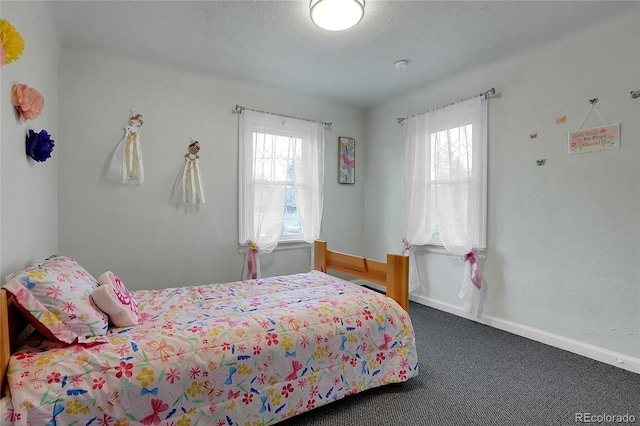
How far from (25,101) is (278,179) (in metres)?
2.16

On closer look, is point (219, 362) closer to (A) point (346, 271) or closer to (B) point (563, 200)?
(A) point (346, 271)

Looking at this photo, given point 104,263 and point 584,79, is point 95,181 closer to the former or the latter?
point 104,263

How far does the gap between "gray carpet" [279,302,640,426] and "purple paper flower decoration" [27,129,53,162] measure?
199 cm

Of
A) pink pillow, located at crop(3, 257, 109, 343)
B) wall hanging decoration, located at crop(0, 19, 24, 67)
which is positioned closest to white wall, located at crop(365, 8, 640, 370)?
pink pillow, located at crop(3, 257, 109, 343)

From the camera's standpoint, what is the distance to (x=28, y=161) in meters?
1.75

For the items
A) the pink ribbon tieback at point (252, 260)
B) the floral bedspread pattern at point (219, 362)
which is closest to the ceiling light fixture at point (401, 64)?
the floral bedspread pattern at point (219, 362)

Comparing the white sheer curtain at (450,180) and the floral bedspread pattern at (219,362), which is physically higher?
the white sheer curtain at (450,180)

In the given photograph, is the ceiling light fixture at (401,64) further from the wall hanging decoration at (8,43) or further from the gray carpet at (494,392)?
the wall hanging decoration at (8,43)

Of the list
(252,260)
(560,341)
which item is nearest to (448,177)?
(560,341)

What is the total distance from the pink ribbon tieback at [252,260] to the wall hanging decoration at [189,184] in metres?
0.68

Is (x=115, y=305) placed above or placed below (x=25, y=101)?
below

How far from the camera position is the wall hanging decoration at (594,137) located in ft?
7.11

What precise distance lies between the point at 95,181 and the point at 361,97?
286 centimetres

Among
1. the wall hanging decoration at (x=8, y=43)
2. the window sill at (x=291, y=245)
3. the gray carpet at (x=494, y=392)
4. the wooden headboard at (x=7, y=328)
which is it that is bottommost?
the gray carpet at (x=494, y=392)
